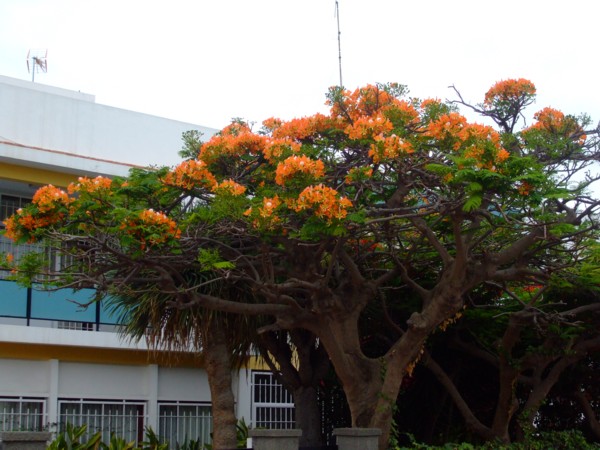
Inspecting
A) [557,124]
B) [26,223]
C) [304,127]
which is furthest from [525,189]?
[26,223]

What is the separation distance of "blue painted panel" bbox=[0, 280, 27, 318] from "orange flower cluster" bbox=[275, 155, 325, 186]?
7.28m

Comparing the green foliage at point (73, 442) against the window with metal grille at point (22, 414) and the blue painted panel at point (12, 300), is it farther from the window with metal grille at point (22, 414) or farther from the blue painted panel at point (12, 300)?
the blue painted panel at point (12, 300)

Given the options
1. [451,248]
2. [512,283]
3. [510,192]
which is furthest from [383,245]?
[510,192]

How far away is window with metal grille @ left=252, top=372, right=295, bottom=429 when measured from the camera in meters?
21.1

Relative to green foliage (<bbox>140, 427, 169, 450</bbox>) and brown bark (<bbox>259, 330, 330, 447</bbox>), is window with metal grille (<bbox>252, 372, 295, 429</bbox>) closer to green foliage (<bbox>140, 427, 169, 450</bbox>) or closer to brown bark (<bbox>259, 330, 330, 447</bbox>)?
green foliage (<bbox>140, 427, 169, 450</bbox>)

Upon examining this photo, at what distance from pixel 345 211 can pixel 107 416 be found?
30.0 ft

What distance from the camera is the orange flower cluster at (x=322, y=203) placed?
37.9ft

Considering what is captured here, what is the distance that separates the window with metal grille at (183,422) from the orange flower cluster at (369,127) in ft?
29.7

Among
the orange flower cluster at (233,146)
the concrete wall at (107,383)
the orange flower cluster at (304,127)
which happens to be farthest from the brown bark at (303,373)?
the orange flower cluster at (233,146)

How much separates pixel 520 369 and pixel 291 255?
17.3ft

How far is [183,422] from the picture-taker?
19.9 meters

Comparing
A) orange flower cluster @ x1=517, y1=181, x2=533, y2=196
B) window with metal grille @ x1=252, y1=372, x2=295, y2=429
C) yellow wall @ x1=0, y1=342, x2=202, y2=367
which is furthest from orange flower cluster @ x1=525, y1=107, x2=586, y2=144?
window with metal grille @ x1=252, y1=372, x2=295, y2=429

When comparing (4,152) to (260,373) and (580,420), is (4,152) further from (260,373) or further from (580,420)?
(580,420)

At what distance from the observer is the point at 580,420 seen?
20.5 metres
